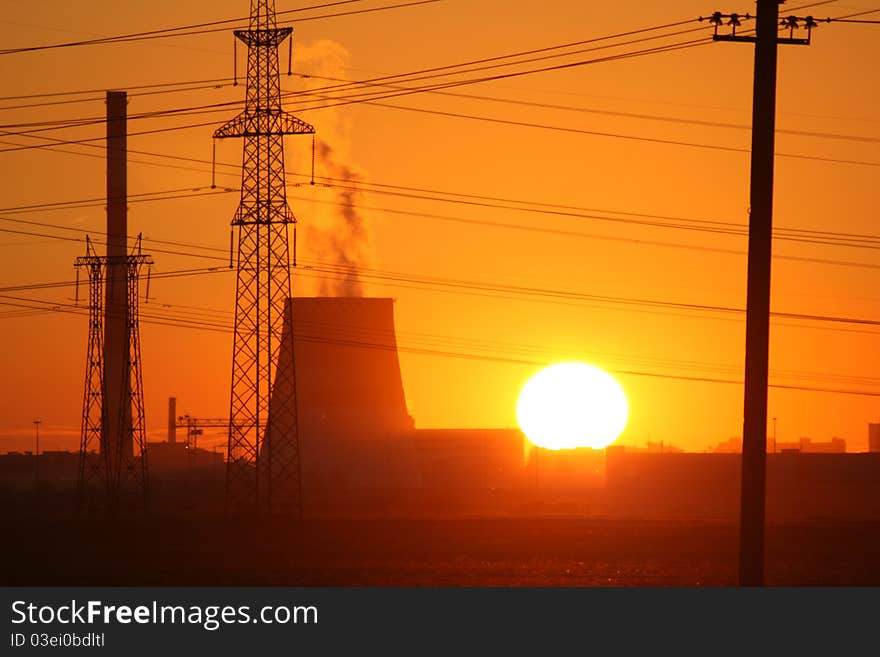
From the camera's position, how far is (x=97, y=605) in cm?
1475

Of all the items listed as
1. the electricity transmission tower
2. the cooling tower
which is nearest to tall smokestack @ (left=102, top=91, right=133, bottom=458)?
the cooling tower

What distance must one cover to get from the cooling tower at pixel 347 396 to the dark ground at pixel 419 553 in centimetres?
1069

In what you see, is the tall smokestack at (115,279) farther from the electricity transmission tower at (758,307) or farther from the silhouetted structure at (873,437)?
the silhouetted structure at (873,437)

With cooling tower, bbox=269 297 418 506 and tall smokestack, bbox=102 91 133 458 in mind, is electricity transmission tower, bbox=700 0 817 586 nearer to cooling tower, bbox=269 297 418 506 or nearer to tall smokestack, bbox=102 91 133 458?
cooling tower, bbox=269 297 418 506

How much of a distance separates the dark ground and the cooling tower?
10685 millimetres

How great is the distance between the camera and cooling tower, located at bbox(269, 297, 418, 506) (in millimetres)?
49125

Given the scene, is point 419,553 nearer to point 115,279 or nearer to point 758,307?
point 758,307

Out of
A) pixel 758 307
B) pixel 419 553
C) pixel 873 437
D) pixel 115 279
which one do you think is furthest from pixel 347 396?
pixel 873 437

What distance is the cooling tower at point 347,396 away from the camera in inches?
1934

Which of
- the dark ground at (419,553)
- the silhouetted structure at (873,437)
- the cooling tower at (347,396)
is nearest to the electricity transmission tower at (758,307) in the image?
the dark ground at (419,553)

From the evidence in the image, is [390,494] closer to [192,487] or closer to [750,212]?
[192,487]

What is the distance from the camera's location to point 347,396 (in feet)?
169

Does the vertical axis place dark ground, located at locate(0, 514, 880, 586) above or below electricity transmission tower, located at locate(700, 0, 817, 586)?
below

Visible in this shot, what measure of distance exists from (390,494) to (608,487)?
16.4 meters
